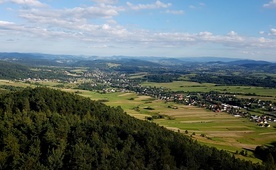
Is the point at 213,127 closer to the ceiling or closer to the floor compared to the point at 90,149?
closer to the floor

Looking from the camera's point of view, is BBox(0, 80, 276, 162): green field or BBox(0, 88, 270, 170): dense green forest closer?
BBox(0, 88, 270, 170): dense green forest

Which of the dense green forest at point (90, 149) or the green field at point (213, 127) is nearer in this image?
the dense green forest at point (90, 149)

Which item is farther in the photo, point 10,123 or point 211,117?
point 211,117

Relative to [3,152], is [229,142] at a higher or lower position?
lower

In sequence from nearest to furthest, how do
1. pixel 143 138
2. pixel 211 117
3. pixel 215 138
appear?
pixel 143 138, pixel 215 138, pixel 211 117

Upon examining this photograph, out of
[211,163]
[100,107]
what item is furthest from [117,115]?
[211,163]

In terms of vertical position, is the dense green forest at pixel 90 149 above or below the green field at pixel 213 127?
above

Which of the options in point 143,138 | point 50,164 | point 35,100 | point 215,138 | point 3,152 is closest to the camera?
point 50,164

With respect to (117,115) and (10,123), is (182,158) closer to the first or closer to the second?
(10,123)

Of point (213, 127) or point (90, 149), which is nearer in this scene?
point (90, 149)

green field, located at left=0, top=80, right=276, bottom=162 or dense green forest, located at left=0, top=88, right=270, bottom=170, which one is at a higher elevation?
dense green forest, located at left=0, top=88, right=270, bottom=170
